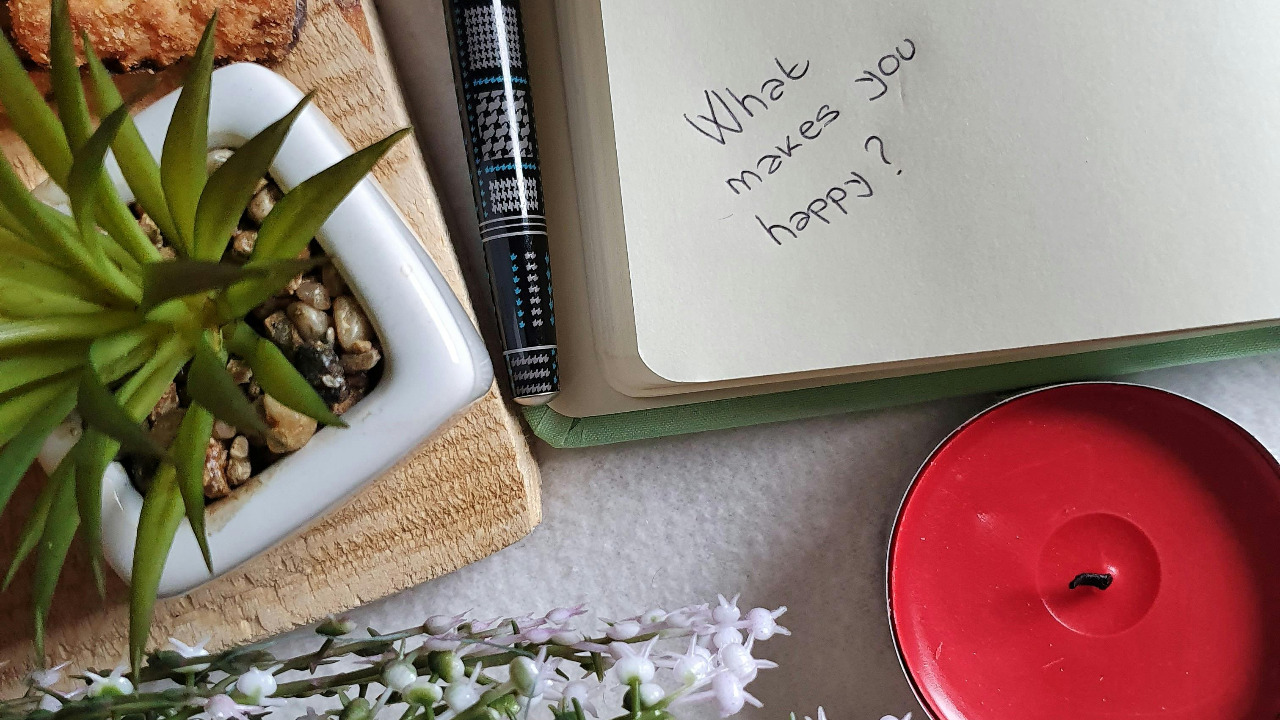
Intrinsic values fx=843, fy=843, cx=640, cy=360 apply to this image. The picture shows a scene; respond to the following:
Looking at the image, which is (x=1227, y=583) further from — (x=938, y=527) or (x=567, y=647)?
(x=567, y=647)

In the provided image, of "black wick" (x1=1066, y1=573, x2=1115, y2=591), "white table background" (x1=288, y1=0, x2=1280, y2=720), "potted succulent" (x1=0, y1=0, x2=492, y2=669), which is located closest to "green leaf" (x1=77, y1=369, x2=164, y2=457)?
"potted succulent" (x1=0, y1=0, x2=492, y2=669)

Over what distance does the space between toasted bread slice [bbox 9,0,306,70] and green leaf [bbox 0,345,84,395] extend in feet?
0.41

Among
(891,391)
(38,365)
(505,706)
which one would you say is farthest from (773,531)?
(38,365)

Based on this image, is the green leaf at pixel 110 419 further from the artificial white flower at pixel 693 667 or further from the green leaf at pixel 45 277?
the artificial white flower at pixel 693 667

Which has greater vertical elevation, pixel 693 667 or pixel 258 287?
pixel 258 287

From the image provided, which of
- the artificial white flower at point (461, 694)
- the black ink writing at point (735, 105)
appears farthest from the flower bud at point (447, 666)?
the black ink writing at point (735, 105)

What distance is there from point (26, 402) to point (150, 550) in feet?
0.15

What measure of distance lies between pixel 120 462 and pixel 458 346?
0.11m

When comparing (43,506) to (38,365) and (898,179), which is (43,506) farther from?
(898,179)

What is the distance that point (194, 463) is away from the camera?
0.69 ft

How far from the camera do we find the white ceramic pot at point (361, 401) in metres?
0.26

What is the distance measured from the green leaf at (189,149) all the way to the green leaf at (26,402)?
0.04m

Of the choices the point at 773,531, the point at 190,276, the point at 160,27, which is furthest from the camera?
the point at 773,531

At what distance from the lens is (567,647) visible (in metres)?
0.25
